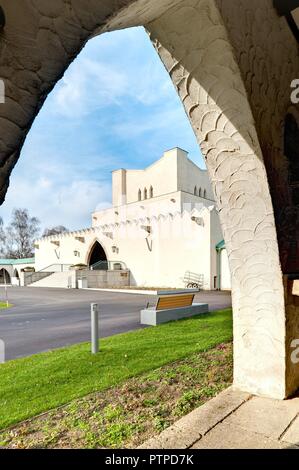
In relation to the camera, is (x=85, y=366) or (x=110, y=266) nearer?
(x=85, y=366)

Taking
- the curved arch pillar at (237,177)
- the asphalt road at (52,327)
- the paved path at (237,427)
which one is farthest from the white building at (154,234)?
the paved path at (237,427)

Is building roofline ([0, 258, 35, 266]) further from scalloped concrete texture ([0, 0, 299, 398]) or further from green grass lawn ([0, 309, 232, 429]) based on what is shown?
scalloped concrete texture ([0, 0, 299, 398])

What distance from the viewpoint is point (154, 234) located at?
2617 cm

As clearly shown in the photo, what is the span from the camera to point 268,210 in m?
3.21

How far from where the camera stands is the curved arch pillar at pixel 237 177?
8.43 ft

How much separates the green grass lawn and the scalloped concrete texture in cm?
201

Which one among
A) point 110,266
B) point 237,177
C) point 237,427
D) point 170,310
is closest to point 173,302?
point 170,310

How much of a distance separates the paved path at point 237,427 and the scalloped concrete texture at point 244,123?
284 mm

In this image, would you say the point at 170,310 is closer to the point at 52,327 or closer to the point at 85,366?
the point at 52,327

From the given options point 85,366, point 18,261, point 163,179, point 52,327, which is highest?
point 163,179

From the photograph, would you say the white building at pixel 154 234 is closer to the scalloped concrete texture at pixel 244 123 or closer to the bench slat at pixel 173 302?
the bench slat at pixel 173 302

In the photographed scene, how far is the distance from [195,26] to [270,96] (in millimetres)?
1142

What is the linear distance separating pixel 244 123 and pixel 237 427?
288cm
